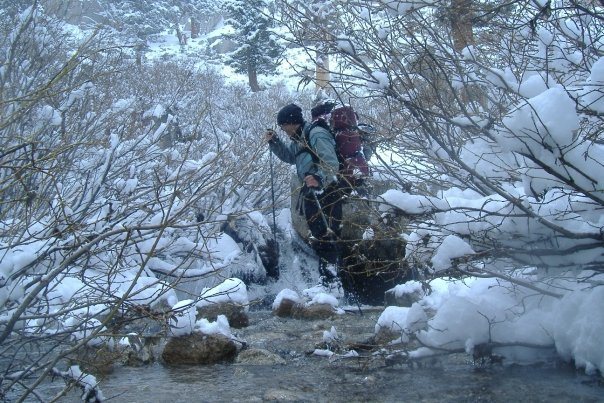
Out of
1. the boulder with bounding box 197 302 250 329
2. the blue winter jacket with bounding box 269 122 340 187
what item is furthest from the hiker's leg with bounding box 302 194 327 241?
the boulder with bounding box 197 302 250 329

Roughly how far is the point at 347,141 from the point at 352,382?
2501 millimetres

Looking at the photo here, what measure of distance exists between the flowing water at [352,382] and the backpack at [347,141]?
1479mm

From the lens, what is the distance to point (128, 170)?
912 cm

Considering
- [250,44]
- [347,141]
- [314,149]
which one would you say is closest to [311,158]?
[314,149]

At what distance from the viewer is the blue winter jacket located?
6.46 m

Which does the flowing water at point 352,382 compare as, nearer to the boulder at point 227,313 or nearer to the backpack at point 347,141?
the boulder at point 227,313

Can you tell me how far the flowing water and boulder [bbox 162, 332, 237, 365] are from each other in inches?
4.3

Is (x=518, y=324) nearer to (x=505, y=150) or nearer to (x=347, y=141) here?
(x=505, y=150)

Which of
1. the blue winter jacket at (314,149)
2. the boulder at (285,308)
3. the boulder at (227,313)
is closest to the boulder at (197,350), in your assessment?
the boulder at (227,313)

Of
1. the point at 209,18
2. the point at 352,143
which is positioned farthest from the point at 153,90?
the point at 209,18

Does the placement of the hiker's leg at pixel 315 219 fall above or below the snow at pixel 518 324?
above

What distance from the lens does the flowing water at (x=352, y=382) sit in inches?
163

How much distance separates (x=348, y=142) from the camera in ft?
21.3

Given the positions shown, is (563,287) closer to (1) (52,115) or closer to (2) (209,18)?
(1) (52,115)
